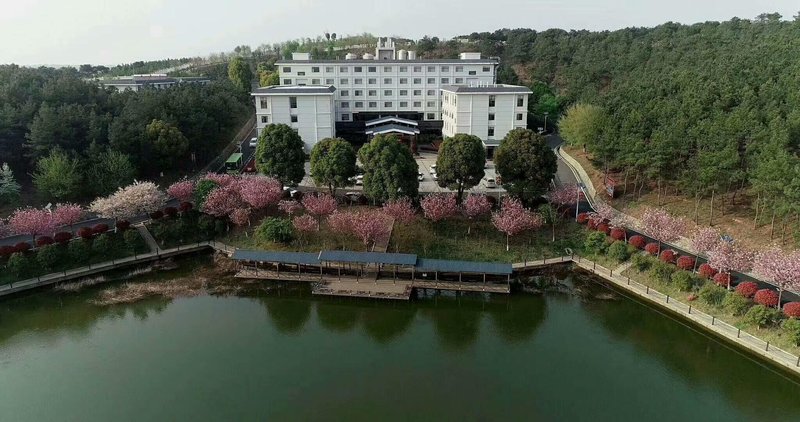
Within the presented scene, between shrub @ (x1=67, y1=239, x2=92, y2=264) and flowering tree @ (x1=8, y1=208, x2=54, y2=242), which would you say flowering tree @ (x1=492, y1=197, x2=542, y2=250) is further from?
flowering tree @ (x1=8, y1=208, x2=54, y2=242)

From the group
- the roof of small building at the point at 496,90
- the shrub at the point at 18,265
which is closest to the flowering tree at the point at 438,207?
the roof of small building at the point at 496,90

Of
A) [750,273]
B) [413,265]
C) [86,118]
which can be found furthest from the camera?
[86,118]

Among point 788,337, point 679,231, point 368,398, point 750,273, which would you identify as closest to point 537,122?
point 679,231

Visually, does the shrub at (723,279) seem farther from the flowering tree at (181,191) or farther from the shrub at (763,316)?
the flowering tree at (181,191)

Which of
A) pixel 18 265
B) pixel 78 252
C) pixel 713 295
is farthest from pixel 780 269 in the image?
pixel 18 265

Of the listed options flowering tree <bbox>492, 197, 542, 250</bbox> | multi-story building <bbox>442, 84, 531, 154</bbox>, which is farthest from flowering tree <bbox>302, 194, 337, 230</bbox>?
multi-story building <bbox>442, 84, 531, 154</bbox>

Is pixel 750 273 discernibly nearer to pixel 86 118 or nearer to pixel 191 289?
pixel 191 289
